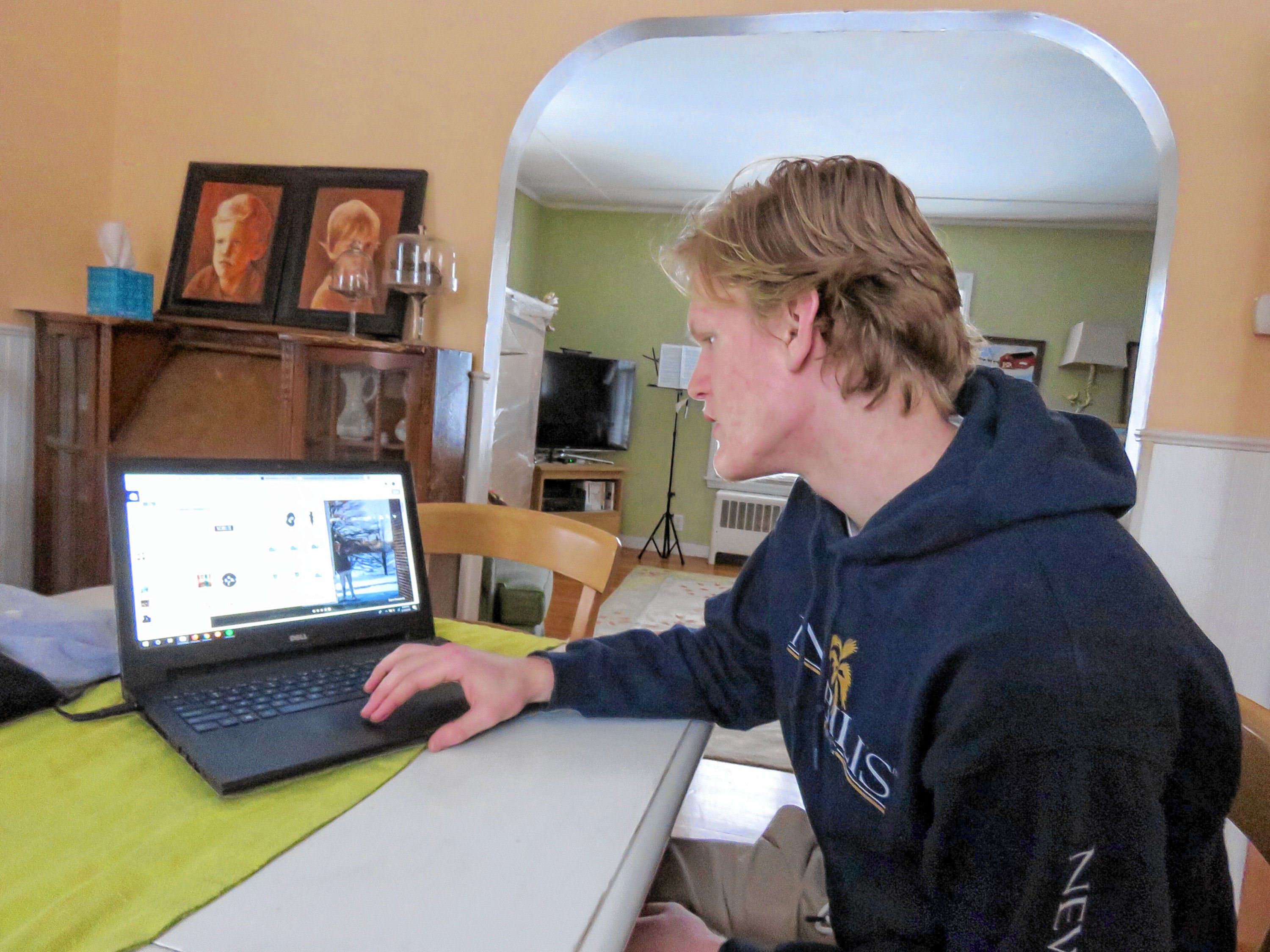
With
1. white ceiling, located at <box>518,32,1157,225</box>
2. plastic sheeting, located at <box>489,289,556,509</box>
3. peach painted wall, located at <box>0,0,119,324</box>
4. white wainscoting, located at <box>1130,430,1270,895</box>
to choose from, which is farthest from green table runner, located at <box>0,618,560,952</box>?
plastic sheeting, located at <box>489,289,556,509</box>

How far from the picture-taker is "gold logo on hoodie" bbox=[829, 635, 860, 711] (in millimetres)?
720

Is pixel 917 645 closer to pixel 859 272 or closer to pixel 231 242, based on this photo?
pixel 859 272

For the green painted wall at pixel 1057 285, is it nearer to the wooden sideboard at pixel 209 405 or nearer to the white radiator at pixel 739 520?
the white radiator at pixel 739 520

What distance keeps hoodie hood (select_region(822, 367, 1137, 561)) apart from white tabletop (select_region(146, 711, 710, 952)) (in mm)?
298

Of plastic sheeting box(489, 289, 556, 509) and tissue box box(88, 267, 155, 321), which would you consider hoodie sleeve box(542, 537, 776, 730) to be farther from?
plastic sheeting box(489, 289, 556, 509)

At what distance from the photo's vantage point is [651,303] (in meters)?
6.05

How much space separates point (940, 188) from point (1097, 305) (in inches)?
54.6

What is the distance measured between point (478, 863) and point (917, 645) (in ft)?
1.23

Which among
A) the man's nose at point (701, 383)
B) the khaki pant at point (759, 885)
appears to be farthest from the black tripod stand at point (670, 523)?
the man's nose at point (701, 383)

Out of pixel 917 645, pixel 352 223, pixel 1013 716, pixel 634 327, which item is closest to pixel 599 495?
pixel 634 327

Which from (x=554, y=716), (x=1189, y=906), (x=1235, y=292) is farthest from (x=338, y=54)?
(x=1189, y=906)

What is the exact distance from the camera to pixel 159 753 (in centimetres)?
68

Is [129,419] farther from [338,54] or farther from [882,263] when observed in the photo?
[882,263]

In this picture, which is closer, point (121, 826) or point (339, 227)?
point (121, 826)
